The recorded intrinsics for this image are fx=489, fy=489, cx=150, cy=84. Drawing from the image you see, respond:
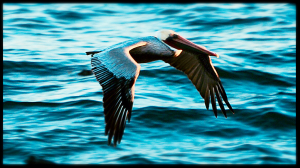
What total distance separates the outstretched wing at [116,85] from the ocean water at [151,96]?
3.12ft

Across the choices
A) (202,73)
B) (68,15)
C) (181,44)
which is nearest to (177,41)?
(181,44)

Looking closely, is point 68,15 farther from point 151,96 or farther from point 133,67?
point 133,67

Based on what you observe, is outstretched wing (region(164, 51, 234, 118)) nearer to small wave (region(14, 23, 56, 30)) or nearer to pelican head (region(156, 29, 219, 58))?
pelican head (region(156, 29, 219, 58))

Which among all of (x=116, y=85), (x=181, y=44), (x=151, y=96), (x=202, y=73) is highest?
(x=181, y=44)

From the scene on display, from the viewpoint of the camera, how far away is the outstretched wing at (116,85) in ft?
18.5

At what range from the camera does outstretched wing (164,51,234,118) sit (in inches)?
306

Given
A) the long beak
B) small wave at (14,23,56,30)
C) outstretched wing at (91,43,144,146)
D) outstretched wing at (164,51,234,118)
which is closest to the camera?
outstretched wing at (91,43,144,146)

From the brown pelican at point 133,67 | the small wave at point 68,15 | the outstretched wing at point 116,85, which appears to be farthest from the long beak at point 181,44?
the small wave at point 68,15

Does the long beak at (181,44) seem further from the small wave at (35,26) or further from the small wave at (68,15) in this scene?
the small wave at (68,15)

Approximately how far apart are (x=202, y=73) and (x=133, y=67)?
2.02m

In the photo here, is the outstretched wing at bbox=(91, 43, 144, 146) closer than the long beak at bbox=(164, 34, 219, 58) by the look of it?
Yes

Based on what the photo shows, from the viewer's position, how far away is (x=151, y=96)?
8719 millimetres

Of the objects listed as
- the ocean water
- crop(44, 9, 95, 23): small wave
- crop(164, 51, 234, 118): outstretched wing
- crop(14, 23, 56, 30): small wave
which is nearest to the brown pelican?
crop(164, 51, 234, 118): outstretched wing

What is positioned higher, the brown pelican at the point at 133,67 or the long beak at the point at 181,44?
the long beak at the point at 181,44
